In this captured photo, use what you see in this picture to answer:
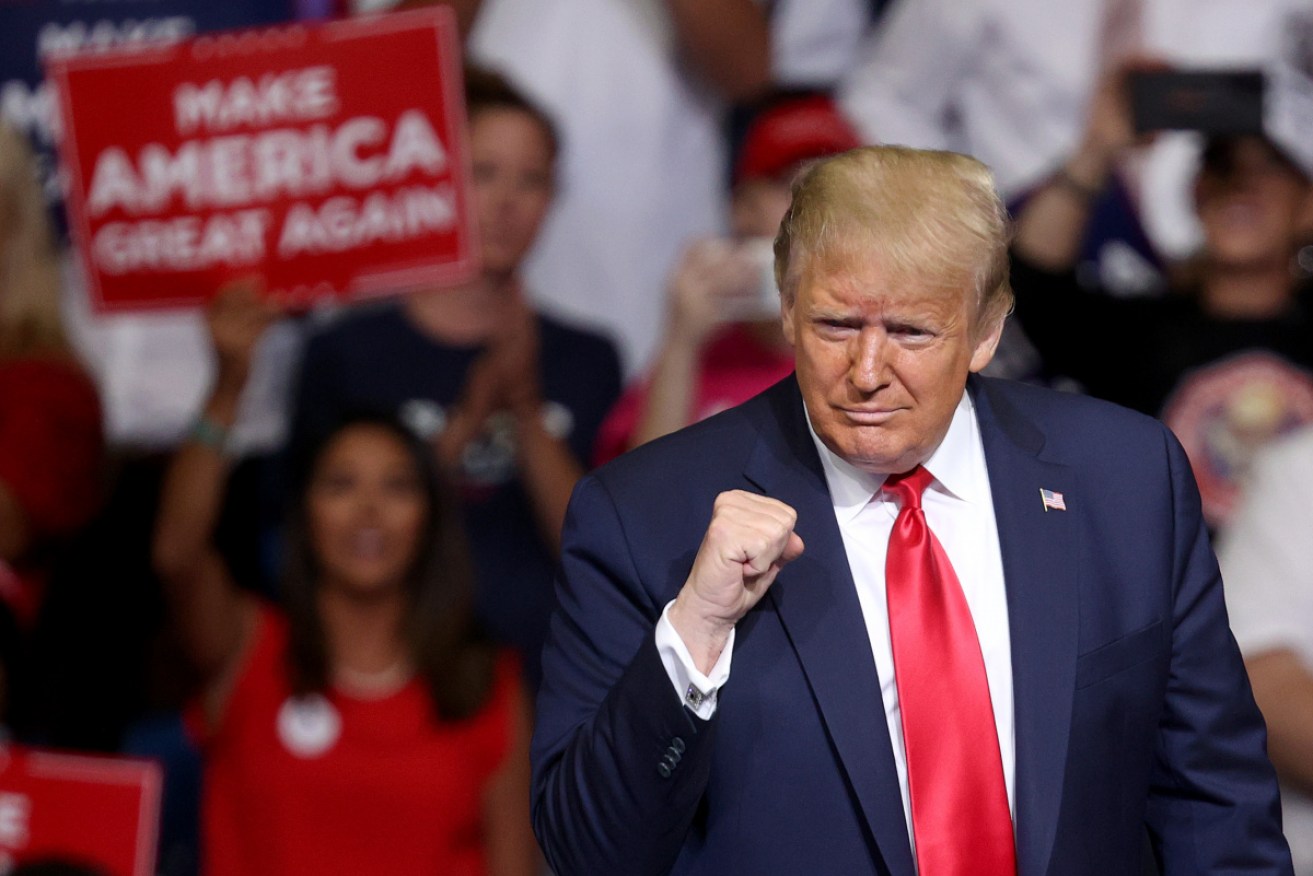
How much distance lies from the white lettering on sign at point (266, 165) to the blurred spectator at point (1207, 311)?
114 cm

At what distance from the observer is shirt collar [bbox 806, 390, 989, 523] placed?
172cm

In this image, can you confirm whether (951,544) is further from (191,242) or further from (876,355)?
(191,242)

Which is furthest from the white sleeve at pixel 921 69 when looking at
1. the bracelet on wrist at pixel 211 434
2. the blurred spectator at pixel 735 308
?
the bracelet on wrist at pixel 211 434

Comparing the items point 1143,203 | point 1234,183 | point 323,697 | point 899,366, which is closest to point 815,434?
point 899,366

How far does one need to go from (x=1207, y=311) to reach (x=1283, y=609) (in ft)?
2.74

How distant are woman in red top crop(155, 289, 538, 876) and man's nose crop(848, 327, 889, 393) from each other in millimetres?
1817

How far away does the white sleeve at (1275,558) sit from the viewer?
8.70ft

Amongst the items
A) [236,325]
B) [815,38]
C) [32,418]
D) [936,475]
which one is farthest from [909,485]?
[815,38]

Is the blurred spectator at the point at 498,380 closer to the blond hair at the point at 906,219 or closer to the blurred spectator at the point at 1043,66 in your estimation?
the blurred spectator at the point at 1043,66

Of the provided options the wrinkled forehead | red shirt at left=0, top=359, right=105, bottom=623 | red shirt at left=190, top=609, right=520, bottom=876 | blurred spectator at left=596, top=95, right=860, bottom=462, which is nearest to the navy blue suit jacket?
the wrinkled forehead

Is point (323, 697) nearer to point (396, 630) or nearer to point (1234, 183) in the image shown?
point (396, 630)

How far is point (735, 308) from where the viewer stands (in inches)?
130

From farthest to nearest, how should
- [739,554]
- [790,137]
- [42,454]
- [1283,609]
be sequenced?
[790,137]
[42,454]
[1283,609]
[739,554]

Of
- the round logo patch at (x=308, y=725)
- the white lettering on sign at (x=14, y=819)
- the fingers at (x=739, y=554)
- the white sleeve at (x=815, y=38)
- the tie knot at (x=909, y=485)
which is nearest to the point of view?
the fingers at (x=739, y=554)
